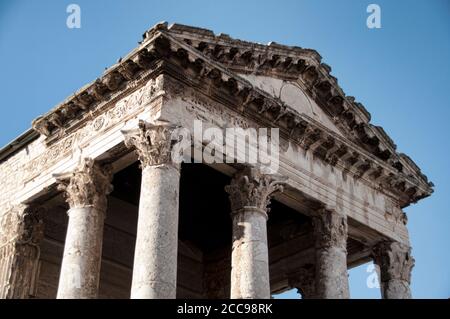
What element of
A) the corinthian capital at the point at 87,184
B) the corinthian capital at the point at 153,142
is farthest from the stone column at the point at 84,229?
the corinthian capital at the point at 153,142

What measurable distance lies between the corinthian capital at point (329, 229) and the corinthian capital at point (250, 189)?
1.78 meters

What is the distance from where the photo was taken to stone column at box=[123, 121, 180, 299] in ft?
36.5

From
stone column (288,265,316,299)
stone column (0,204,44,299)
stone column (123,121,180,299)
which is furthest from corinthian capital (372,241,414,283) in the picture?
stone column (0,204,44,299)

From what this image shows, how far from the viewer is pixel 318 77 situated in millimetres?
16484

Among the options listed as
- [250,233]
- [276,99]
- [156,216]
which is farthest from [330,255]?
[156,216]

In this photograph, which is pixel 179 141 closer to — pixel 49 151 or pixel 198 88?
pixel 198 88

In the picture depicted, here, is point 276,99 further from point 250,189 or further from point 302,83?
point 250,189

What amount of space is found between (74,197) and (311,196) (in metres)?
4.86

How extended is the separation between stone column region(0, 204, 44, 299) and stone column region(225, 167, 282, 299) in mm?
4205

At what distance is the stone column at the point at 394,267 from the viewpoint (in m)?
15.9

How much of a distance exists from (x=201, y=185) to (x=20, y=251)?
4501mm

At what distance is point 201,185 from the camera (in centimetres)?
1705

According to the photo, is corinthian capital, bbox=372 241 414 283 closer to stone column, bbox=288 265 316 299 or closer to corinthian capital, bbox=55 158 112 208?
stone column, bbox=288 265 316 299
